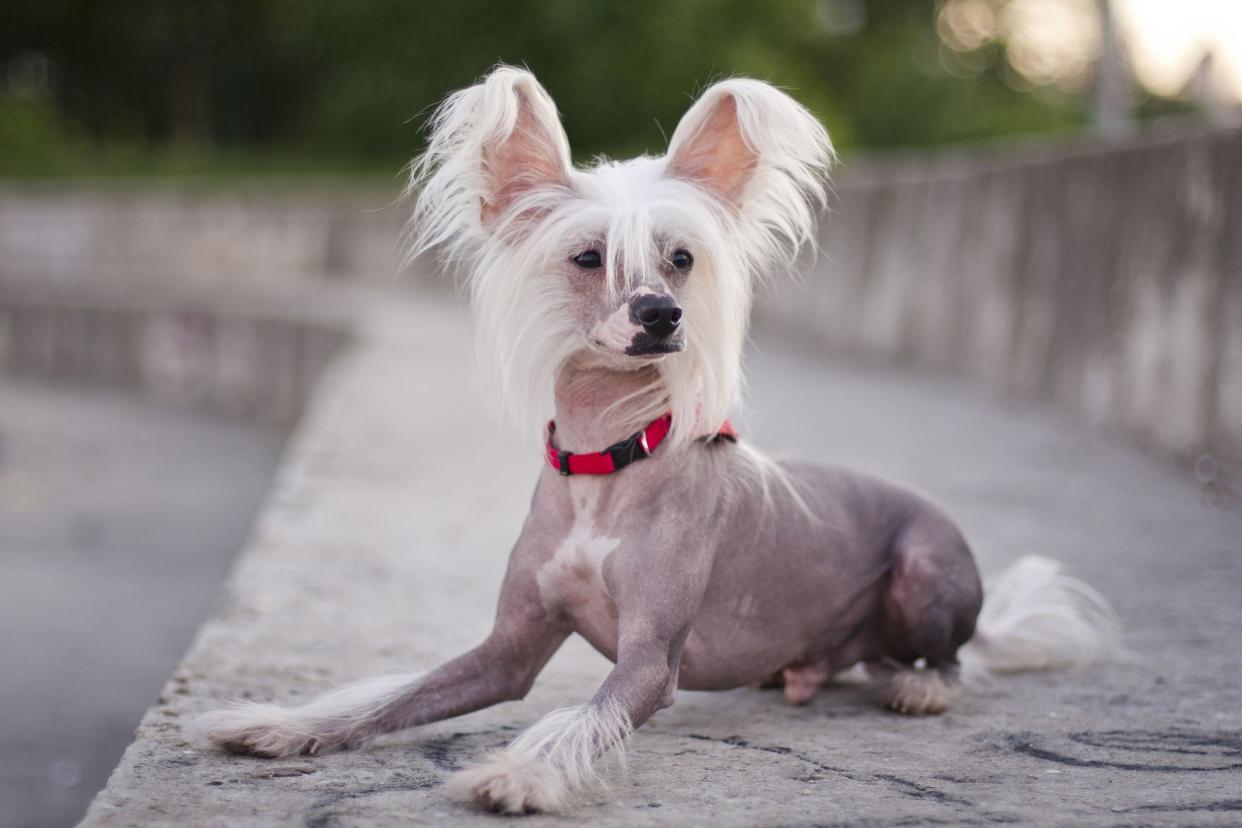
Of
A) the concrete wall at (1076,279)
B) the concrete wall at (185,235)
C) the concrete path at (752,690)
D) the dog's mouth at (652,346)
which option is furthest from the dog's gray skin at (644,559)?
the concrete wall at (185,235)

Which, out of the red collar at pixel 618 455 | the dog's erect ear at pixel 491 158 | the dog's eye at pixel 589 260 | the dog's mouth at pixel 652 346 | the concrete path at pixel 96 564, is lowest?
the concrete path at pixel 96 564

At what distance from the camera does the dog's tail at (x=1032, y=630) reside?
14.6 ft

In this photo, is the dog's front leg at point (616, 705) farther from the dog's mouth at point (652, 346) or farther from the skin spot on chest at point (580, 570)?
the dog's mouth at point (652, 346)

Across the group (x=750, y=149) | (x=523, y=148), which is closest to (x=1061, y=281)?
(x=750, y=149)

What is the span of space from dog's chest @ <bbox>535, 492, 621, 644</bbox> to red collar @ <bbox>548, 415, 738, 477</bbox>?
2.6 inches

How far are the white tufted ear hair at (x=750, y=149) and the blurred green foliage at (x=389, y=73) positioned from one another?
18842 millimetres

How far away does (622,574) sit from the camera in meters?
3.43

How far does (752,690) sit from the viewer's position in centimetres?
427

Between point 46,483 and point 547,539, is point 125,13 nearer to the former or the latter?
point 46,483

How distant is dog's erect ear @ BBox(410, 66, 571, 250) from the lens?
11.4ft

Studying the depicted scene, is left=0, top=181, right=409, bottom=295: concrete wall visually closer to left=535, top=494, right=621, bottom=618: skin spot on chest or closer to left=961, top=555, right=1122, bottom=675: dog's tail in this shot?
left=961, top=555, right=1122, bottom=675: dog's tail

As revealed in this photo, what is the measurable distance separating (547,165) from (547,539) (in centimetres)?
85

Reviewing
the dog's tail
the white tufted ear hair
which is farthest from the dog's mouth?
the dog's tail

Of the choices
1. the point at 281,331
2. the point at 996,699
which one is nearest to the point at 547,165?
the point at 996,699
